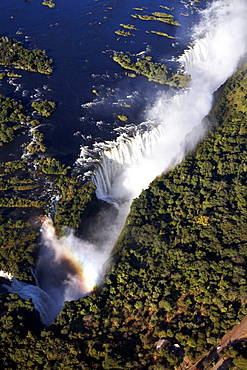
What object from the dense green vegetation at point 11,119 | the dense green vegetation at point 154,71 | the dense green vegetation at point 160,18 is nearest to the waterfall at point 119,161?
the dense green vegetation at point 11,119

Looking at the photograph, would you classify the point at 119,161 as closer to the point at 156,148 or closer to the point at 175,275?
Result: the point at 156,148

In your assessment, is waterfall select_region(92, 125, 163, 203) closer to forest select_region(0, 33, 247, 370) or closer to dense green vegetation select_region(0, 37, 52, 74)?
forest select_region(0, 33, 247, 370)

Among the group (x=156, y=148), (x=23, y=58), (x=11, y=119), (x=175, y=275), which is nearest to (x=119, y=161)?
(x=156, y=148)

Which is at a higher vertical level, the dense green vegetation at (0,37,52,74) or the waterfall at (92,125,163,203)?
the dense green vegetation at (0,37,52,74)

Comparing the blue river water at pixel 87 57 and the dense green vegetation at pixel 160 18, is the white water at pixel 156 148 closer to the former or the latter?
the blue river water at pixel 87 57

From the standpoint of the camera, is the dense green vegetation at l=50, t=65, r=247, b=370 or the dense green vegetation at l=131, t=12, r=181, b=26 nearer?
the dense green vegetation at l=50, t=65, r=247, b=370

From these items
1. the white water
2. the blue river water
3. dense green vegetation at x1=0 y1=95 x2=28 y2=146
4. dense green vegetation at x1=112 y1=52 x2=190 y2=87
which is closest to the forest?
dense green vegetation at x1=0 y1=95 x2=28 y2=146

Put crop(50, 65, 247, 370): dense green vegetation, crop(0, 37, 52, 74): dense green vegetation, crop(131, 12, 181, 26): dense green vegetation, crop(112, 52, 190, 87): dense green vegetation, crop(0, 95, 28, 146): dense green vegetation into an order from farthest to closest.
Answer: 1. crop(131, 12, 181, 26): dense green vegetation
2. crop(112, 52, 190, 87): dense green vegetation
3. crop(0, 37, 52, 74): dense green vegetation
4. crop(0, 95, 28, 146): dense green vegetation
5. crop(50, 65, 247, 370): dense green vegetation

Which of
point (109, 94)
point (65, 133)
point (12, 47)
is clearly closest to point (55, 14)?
point (12, 47)
